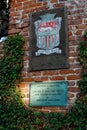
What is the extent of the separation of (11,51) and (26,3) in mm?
868

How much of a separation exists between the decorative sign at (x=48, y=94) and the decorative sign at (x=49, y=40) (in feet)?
0.91

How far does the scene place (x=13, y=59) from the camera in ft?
16.8

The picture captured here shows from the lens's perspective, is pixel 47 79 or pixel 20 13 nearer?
pixel 47 79

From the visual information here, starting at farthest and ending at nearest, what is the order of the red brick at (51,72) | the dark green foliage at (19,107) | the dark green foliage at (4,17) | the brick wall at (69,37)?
1. the dark green foliage at (4,17)
2. the red brick at (51,72)
3. the brick wall at (69,37)
4. the dark green foliage at (19,107)

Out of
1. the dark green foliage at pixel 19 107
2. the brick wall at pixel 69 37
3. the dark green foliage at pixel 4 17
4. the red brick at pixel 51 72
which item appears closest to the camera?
the dark green foliage at pixel 19 107

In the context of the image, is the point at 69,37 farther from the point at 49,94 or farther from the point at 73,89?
the point at 49,94

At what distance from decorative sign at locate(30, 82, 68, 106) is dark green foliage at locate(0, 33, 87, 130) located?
0.16 meters

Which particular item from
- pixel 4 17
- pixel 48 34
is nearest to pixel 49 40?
pixel 48 34

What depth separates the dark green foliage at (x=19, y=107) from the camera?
14.6 ft

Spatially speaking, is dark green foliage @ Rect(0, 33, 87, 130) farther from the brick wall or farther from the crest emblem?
the crest emblem

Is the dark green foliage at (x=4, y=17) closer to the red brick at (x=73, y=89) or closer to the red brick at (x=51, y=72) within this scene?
the red brick at (x=51, y=72)

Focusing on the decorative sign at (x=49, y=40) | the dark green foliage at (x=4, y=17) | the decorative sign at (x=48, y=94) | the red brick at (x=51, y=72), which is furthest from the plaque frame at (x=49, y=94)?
the dark green foliage at (x=4, y=17)

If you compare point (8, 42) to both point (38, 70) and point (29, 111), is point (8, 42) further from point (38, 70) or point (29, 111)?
point (29, 111)

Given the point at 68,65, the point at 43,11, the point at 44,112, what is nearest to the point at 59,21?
the point at 43,11
